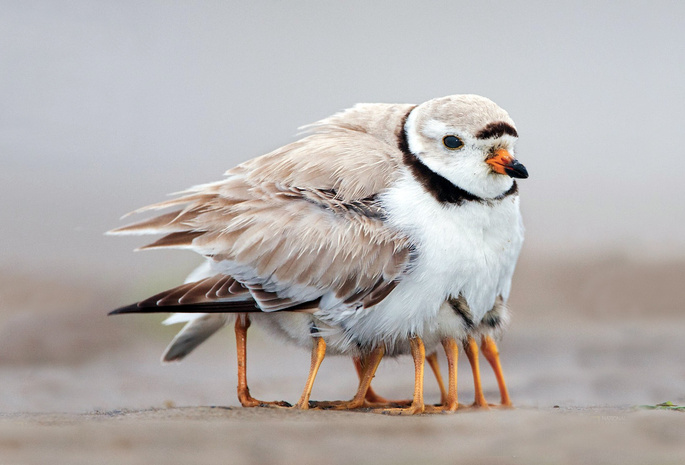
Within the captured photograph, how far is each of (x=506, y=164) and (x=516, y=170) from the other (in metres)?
0.08

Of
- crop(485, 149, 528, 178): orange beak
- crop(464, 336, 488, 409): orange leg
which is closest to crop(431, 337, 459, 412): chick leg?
crop(464, 336, 488, 409): orange leg

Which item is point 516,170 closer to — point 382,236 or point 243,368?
point 382,236

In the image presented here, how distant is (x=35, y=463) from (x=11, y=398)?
3.17 meters

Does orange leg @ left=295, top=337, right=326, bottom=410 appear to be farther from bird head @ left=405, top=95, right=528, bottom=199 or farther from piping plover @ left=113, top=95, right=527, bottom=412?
bird head @ left=405, top=95, right=528, bottom=199

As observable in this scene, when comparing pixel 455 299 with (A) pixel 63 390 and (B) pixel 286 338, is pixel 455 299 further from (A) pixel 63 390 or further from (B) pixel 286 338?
(A) pixel 63 390

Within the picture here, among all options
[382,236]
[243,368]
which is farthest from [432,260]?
[243,368]

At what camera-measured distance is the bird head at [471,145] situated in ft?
19.3

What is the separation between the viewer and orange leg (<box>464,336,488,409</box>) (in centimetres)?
651

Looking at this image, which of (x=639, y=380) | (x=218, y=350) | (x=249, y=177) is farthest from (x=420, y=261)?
(x=218, y=350)

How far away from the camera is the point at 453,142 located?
5945 mm

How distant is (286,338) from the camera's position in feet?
20.8

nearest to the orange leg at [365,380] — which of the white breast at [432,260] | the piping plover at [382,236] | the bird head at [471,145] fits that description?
the piping plover at [382,236]

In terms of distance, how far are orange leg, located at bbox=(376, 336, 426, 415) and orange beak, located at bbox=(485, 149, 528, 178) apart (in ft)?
3.98

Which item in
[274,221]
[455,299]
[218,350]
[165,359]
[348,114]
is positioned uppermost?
[348,114]
